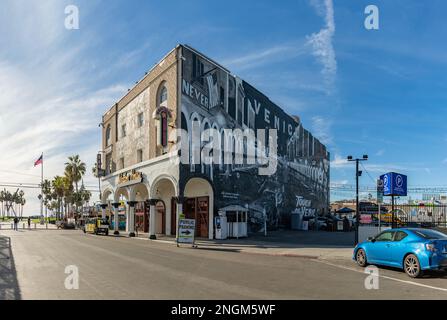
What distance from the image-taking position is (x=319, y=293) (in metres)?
8.86

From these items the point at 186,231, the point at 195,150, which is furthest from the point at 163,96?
the point at 186,231

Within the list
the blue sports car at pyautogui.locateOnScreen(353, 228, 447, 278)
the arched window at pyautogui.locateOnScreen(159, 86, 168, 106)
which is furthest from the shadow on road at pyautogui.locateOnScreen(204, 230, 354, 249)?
the arched window at pyautogui.locateOnScreen(159, 86, 168, 106)

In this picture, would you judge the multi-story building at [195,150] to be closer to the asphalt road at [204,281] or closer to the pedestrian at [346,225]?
the pedestrian at [346,225]

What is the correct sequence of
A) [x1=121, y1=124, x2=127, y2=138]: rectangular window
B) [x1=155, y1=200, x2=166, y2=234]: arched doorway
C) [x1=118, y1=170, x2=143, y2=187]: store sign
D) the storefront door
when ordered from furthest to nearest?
[x1=121, y1=124, x2=127, y2=138]: rectangular window, [x1=155, y1=200, x2=166, y2=234]: arched doorway, [x1=118, y1=170, x2=143, y2=187]: store sign, the storefront door

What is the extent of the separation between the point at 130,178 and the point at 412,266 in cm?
2887

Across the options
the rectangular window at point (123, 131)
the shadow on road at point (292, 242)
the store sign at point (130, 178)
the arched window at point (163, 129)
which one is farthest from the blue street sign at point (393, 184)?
the rectangular window at point (123, 131)

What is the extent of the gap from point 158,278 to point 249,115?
94.1 feet

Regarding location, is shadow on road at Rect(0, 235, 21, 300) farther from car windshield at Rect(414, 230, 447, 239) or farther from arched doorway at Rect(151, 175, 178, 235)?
arched doorway at Rect(151, 175, 178, 235)

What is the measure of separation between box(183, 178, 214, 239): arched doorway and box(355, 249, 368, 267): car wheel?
15.9 metres

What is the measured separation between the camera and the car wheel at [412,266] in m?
11.3

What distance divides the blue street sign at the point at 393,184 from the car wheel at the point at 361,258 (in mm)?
8730

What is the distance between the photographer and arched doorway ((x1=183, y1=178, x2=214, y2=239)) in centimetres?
3006
